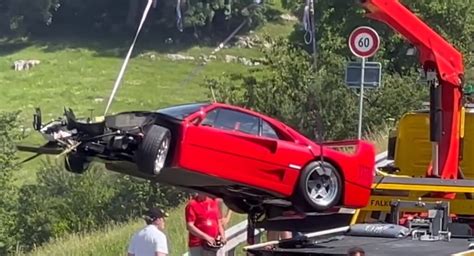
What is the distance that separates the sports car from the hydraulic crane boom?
90cm

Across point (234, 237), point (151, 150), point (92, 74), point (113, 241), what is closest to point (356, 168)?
point (234, 237)

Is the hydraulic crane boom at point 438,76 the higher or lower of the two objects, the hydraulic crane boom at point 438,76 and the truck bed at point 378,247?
the higher

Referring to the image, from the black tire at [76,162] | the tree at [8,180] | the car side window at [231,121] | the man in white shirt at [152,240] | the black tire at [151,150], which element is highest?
the car side window at [231,121]

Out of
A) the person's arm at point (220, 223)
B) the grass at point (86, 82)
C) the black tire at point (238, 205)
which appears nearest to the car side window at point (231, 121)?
the black tire at point (238, 205)

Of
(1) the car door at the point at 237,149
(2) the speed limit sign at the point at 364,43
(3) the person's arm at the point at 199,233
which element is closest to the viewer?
(1) the car door at the point at 237,149

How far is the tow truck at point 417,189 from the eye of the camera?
12430mm

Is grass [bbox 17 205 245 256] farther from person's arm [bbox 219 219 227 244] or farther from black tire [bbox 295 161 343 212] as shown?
black tire [bbox 295 161 343 212]

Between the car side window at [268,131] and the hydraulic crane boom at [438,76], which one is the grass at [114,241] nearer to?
the hydraulic crane boom at [438,76]

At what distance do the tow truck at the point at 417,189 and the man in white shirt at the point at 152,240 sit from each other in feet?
3.14

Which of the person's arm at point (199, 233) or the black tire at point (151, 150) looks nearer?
the black tire at point (151, 150)

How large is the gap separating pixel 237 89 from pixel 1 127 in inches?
421

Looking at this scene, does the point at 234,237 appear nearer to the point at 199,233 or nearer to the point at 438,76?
the point at 199,233

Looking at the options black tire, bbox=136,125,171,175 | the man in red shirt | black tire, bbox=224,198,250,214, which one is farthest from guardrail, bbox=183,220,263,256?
black tire, bbox=136,125,171,175

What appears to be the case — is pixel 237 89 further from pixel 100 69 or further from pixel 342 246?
pixel 100 69
